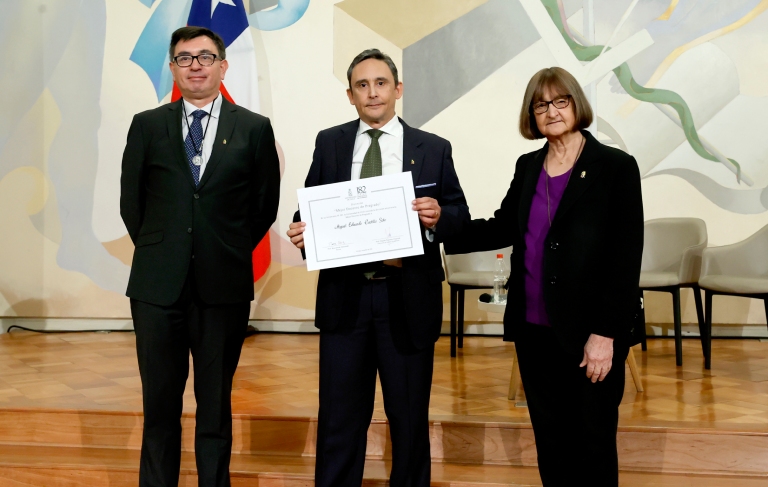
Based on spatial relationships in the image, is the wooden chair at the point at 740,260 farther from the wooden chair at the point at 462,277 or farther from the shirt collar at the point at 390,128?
the shirt collar at the point at 390,128

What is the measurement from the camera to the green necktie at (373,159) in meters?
2.31

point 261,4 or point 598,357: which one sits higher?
point 261,4

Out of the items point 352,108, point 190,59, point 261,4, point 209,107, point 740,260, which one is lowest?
point 740,260

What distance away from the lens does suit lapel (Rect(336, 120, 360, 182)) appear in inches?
91.8

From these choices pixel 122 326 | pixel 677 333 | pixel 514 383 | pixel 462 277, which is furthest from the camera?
pixel 122 326

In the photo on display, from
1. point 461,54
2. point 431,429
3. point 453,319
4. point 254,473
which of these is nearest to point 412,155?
point 431,429

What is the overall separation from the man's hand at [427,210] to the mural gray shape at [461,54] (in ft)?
11.4

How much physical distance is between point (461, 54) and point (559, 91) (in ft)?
11.8

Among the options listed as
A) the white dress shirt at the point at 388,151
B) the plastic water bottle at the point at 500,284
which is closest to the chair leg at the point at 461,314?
the plastic water bottle at the point at 500,284

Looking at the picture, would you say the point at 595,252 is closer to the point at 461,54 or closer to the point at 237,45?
the point at 461,54

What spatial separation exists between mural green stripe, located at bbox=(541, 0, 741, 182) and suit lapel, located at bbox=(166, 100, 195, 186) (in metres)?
3.74

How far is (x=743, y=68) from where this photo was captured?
17.2 feet

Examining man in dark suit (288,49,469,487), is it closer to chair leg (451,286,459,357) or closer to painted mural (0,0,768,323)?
chair leg (451,286,459,357)

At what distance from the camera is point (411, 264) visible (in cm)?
229
